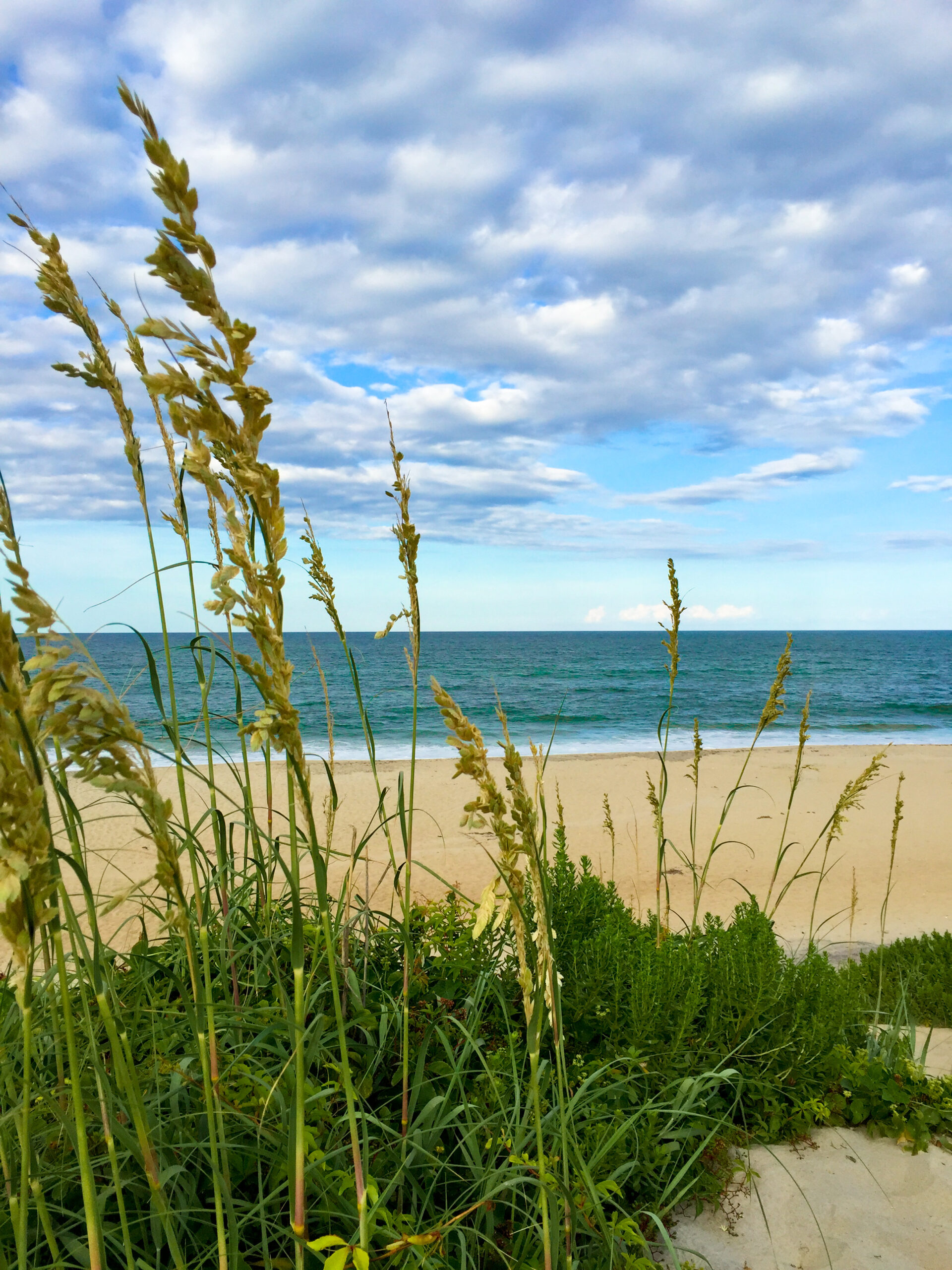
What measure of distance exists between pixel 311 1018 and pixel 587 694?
36760mm

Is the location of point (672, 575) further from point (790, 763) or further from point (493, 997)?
point (790, 763)

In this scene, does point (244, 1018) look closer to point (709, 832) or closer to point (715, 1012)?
point (715, 1012)

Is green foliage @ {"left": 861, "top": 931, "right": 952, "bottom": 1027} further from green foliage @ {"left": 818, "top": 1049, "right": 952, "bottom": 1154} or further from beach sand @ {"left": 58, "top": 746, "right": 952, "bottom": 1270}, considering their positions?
green foliage @ {"left": 818, "top": 1049, "right": 952, "bottom": 1154}

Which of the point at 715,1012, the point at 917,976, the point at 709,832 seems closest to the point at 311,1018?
the point at 715,1012

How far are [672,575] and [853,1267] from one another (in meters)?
2.34

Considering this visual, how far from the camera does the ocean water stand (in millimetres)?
17422

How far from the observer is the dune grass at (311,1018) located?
103cm

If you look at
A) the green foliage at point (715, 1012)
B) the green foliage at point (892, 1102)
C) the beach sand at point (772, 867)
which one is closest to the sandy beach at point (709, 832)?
the beach sand at point (772, 867)

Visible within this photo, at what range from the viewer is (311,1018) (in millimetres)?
2482

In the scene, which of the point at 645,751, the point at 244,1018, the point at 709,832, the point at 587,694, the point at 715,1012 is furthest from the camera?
the point at 587,694

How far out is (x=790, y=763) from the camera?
17688mm

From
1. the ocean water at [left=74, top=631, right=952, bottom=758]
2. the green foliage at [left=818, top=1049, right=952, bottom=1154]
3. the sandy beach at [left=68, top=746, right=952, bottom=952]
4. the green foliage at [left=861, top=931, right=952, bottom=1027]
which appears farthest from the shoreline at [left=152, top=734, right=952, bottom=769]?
the green foliage at [left=818, top=1049, right=952, bottom=1154]

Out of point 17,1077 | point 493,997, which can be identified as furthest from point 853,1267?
point 17,1077

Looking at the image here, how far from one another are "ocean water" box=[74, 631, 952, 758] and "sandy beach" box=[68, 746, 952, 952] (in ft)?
4.65
